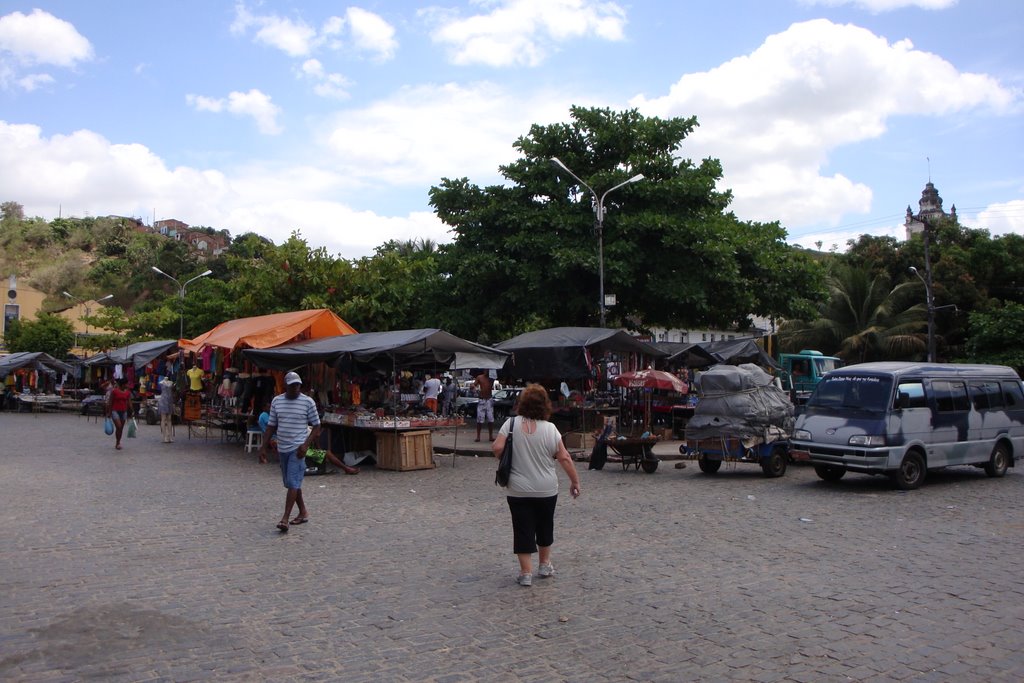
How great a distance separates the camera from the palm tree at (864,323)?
4275 cm

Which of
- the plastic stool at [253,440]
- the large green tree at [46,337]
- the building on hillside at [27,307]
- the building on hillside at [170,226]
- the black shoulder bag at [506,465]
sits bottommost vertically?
the plastic stool at [253,440]

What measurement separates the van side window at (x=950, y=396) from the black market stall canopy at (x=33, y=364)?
1463 inches

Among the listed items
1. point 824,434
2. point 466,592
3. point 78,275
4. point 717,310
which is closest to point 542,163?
point 717,310

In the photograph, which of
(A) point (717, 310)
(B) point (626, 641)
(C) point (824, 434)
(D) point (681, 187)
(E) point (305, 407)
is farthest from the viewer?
(A) point (717, 310)

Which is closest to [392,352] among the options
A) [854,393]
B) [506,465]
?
[854,393]

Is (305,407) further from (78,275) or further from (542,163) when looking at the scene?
(78,275)

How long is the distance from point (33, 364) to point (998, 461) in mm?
38690

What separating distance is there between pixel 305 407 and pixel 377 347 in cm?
665

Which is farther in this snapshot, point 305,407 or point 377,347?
point 377,347

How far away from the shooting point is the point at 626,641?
580 cm

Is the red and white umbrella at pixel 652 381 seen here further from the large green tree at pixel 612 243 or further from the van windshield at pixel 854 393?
the large green tree at pixel 612 243

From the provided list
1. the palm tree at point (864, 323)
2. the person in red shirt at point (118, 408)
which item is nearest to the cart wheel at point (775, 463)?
the person in red shirt at point (118, 408)

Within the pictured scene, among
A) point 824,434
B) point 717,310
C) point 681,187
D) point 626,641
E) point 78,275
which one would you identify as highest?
point 78,275

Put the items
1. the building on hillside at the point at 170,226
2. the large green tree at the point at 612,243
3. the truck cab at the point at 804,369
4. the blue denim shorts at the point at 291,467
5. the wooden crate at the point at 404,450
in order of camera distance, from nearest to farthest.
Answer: the blue denim shorts at the point at 291,467, the wooden crate at the point at 404,450, the large green tree at the point at 612,243, the truck cab at the point at 804,369, the building on hillside at the point at 170,226
